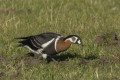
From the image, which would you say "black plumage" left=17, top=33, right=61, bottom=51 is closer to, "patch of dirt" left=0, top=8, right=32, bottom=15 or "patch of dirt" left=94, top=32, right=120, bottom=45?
"patch of dirt" left=94, top=32, right=120, bottom=45

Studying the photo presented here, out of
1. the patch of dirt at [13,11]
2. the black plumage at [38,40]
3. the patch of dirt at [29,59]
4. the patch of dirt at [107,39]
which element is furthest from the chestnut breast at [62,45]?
the patch of dirt at [13,11]

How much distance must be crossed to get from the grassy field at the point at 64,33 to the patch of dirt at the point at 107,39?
5cm

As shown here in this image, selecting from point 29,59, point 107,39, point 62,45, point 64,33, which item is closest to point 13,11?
point 64,33

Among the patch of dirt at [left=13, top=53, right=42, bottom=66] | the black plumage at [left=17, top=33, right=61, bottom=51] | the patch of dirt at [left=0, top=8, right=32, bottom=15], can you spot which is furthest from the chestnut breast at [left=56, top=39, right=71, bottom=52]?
the patch of dirt at [left=0, top=8, right=32, bottom=15]

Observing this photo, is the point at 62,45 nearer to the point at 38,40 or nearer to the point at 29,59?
the point at 38,40

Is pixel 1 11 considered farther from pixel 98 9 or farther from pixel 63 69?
pixel 63 69

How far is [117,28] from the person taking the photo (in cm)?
1427

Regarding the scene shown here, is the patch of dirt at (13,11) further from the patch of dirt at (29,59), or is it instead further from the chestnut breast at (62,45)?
the chestnut breast at (62,45)

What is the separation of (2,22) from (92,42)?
10.6 feet

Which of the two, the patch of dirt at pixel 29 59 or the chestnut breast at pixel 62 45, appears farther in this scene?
the patch of dirt at pixel 29 59

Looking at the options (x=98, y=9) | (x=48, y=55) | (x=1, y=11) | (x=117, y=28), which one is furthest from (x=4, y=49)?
(x=98, y=9)

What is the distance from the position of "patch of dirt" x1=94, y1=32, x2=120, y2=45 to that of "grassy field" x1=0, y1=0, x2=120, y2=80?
54mm

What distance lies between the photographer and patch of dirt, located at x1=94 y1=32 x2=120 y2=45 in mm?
12309

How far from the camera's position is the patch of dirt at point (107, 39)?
12.3 m
